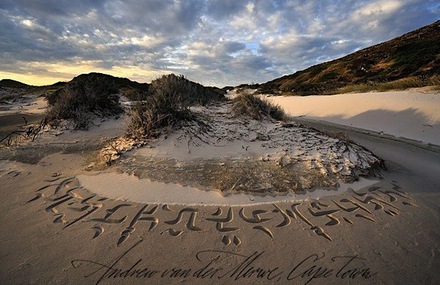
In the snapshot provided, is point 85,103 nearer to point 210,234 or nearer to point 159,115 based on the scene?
point 159,115

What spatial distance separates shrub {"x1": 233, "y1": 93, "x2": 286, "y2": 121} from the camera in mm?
7906

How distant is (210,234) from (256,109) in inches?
218

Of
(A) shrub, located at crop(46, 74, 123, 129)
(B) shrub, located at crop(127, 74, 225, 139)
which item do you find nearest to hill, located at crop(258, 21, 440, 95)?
(B) shrub, located at crop(127, 74, 225, 139)

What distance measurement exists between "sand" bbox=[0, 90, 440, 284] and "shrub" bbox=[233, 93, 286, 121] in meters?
4.01

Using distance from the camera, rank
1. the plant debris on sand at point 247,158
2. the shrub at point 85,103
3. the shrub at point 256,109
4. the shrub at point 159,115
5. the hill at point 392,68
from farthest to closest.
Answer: the hill at point 392,68 < the shrub at point 85,103 < the shrub at point 256,109 < the shrub at point 159,115 < the plant debris on sand at point 247,158

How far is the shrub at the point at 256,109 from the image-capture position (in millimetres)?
7906

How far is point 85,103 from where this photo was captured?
9258 mm

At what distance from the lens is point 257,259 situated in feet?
8.50

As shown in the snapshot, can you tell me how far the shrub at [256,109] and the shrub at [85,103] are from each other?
4.72m

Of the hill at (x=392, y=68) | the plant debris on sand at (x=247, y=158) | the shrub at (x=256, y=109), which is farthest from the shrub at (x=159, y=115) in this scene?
the hill at (x=392, y=68)
